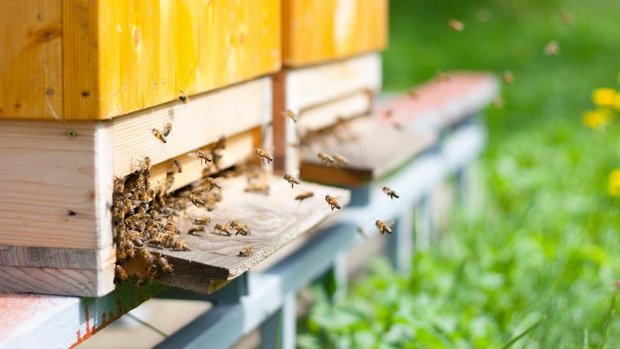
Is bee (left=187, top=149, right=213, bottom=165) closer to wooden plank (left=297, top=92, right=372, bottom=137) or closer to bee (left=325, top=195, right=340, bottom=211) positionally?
bee (left=325, top=195, right=340, bottom=211)

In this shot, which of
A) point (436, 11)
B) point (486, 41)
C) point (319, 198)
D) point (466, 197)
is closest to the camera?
point (319, 198)

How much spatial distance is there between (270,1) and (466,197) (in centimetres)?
322

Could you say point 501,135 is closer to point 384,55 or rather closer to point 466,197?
point 466,197

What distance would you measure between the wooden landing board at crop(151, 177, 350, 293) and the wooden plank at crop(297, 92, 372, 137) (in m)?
0.57

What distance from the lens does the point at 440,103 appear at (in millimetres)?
5508

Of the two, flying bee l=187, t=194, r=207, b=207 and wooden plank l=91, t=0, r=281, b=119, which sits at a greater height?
wooden plank l=91, t=0, r=281, b=119

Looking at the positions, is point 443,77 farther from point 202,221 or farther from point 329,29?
point 202,221

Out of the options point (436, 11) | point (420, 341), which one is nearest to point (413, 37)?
point (436, 11)

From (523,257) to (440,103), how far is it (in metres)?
1.30

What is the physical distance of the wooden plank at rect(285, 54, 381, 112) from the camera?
11.1 ft

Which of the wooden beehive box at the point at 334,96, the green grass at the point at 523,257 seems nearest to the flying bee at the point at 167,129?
the wooden beehive box at the point at 334,96

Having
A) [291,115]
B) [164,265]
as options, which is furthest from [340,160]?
[164,265]

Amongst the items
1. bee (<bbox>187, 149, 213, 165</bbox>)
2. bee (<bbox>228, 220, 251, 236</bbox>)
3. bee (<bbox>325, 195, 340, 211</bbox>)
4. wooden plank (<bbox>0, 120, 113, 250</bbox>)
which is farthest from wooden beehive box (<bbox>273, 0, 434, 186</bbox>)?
wooden plank (<bbox>0, 120, 113, 250</bbox>)

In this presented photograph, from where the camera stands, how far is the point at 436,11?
13969 millimetres
